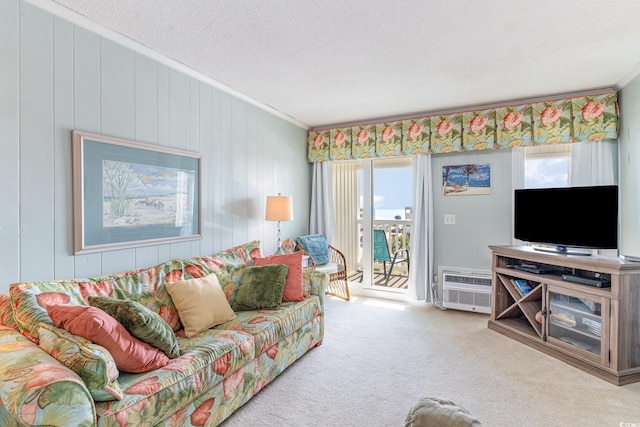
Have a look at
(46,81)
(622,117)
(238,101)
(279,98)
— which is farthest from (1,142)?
(622,117)

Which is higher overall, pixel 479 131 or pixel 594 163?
pixel 479 131

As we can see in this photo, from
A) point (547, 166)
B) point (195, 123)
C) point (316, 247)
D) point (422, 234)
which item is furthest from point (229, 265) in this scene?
point (547, 166)

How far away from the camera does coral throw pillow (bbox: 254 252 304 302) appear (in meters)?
2.78

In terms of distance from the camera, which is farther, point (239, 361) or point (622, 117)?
point (622, 117)

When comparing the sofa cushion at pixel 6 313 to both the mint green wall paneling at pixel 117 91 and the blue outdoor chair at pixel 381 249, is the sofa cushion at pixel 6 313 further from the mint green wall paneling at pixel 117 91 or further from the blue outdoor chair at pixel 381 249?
the blue outdoor chair at pixel 381 249

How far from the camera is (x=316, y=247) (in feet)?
14.2

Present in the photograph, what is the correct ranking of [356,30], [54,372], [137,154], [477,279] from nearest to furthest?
[54,372] < [356,30] < [137,154] < [477,279]

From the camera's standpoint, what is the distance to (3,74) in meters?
1.73

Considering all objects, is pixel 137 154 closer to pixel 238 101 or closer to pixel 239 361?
pixel 238 101

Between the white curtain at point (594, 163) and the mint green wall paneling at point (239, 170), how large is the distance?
362 centimetres

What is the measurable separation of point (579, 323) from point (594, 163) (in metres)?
1.75

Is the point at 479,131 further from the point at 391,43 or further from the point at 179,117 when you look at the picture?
the point at 179,117

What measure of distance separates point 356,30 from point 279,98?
1554mm

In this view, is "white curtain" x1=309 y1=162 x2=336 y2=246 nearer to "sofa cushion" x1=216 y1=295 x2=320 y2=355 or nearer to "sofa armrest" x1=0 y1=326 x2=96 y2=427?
"sofa cushion" x1=216 y1=295 x2=320 y2=355
